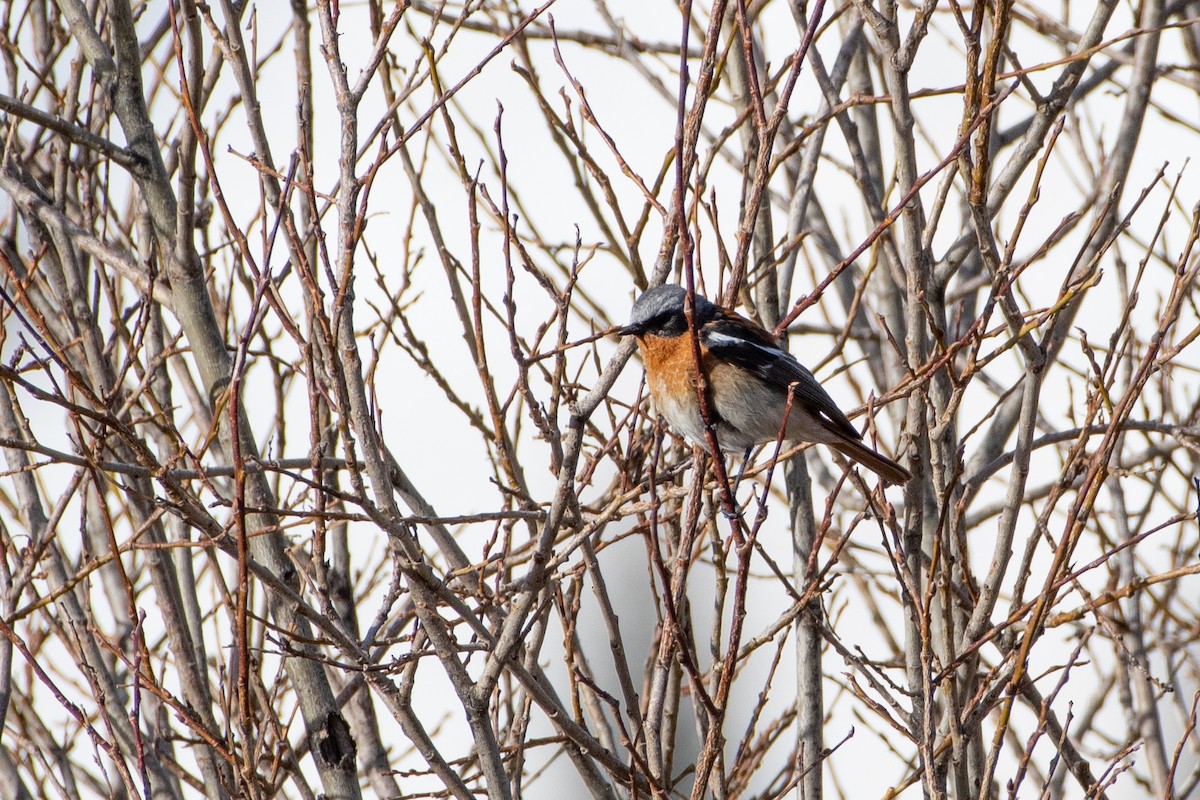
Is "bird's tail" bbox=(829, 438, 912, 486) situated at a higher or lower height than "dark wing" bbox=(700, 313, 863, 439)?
lower

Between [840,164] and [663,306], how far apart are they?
1234 mm

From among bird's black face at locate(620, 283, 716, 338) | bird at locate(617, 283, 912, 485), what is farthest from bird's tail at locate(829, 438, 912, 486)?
bird's black face at locate(620, 283, 716, 338)

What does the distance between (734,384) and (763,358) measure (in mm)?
161

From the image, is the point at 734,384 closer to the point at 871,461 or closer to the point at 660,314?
the point at 660,314

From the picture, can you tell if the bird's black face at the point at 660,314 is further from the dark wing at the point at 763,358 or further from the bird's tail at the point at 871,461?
the bird's tail at the point at 871,461

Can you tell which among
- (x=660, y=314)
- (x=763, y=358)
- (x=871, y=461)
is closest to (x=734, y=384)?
(x=763, y=358)

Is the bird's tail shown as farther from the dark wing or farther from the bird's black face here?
the bird's black face

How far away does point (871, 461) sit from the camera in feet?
15.2

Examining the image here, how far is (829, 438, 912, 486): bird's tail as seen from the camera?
434cm

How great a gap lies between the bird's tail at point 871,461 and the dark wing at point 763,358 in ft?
0.25

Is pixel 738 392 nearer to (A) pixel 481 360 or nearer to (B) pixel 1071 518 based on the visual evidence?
(A) pixel 481 360

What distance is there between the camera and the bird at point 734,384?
4230mm

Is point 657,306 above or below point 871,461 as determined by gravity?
above

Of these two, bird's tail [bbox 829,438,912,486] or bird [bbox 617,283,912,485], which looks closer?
bird [bbox 617,283,912,485]
